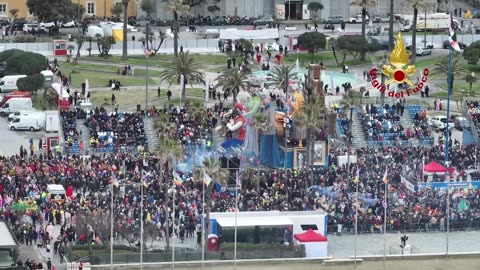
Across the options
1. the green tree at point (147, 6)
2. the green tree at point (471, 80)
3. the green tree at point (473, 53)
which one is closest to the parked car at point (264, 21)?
the green tree at point (147, 6)

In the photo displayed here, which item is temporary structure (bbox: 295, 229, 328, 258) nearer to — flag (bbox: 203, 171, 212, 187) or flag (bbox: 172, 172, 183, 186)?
flag (bbox: 203, 171, 212, 187)

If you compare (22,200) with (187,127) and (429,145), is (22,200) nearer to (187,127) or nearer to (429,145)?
(187,127)

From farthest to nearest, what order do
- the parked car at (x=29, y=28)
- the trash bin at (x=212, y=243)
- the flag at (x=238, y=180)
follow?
the parked car at (x=29, y=28) < the flag at (x=238, y=180) < the trash bin at (x=212, y=243)

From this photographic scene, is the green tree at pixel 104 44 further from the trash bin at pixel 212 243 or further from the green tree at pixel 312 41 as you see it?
the trash bin at pixel 212 243

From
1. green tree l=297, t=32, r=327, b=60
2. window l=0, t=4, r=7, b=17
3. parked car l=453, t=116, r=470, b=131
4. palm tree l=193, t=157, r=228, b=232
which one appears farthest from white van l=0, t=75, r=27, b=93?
palm tree l=193, t=157, r=228, b=232

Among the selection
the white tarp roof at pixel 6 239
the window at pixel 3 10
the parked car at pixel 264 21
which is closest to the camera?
the white tarp roof at pixel 6 239

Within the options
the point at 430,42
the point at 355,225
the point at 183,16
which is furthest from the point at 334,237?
the point at 183,16
